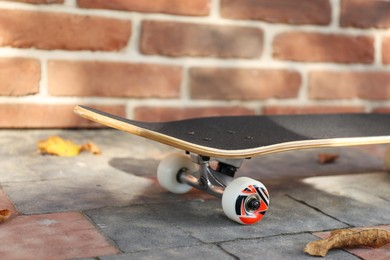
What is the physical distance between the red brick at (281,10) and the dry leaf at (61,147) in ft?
2.26

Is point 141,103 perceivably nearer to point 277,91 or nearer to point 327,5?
point 277,91

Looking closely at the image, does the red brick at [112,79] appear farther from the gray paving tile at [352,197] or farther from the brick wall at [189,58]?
the gray paving tile at [352,197]

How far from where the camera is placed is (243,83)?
2.50 meters

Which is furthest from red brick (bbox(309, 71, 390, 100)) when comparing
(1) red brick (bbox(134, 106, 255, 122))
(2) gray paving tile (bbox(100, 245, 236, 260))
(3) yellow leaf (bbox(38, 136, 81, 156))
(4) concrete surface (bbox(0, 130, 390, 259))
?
(2) gray paving tile (bbox(100, 245, 236, 260))

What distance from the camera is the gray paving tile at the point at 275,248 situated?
50.6 inches

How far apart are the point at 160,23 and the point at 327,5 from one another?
641mm

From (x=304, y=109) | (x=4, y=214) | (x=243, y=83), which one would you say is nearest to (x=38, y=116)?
(x=243, y=83)

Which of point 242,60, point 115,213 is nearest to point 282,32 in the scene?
point 242,60

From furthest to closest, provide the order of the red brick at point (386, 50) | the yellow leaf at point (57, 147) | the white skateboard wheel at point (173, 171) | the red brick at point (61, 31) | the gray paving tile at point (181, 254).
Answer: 1. the red brick at point (386, 50)
2. the red brick at point (61, 31)
3. the yellow leaf at point (57, 147)
4. the white skateboard wheel at point (173, 171)
5. the gray paving tile at point (181, 254)

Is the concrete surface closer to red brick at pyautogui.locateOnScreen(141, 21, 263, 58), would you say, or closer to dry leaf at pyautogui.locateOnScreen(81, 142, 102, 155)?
dry leaf at pyautogui.locateOnScreen(81, 142, 102, 155)

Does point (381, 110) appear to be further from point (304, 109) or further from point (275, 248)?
point (275, 248)

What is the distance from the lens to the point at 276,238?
1389 mm

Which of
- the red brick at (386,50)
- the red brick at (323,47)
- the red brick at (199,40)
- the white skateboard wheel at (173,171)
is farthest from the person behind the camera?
the red brick at (386,50)

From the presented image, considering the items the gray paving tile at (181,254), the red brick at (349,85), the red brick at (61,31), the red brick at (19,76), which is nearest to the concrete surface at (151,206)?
the gray paving tile at (181,254)
